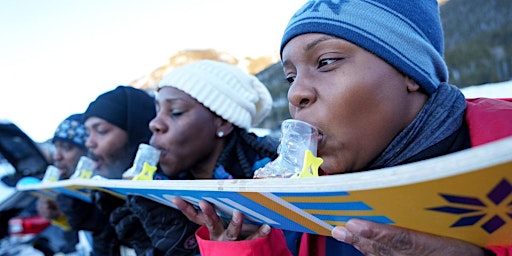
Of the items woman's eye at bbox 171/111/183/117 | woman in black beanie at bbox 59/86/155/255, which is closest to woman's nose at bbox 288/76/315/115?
woman's eye at bbox 171/111/183/117

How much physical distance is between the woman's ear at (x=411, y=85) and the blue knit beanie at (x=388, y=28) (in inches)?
0.5

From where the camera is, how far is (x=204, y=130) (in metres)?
2.41

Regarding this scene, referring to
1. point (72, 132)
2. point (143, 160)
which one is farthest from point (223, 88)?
point (72, 132)

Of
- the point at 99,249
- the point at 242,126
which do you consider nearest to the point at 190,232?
the point at 242,126

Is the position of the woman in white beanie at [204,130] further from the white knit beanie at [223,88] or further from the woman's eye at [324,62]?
the woman's eye at [324,62]

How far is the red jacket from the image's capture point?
0.94 m

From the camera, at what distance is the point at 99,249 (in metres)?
2.99

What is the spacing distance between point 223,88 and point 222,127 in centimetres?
25

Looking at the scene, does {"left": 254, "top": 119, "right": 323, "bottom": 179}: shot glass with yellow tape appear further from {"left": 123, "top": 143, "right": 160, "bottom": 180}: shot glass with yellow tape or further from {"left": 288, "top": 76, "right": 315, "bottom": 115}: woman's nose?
{"left": 123, "top": 143, "right": 160, "bottom": 180}: shot glass with yellow tape

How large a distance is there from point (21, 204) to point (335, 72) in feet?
15.3

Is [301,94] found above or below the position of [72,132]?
above

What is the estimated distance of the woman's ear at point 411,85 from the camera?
119 centimetres

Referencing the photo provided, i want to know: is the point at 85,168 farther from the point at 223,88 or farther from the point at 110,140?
the point at 223,88

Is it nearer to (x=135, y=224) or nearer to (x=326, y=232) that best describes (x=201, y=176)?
(x=135, y=224)
